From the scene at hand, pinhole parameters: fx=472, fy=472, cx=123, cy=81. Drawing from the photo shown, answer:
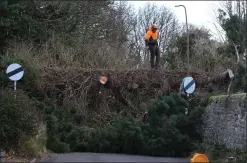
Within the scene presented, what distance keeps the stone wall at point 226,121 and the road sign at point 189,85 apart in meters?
0.84

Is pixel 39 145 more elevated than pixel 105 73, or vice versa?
pixel 105 73

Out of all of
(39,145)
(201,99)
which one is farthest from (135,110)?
(39,145)

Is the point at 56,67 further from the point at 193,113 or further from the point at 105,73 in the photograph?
the point at 193,113

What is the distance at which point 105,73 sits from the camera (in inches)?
888

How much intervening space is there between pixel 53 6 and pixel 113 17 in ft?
44.4

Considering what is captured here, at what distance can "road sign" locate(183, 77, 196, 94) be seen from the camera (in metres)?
18.5

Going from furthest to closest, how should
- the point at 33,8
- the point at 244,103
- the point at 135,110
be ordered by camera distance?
1. the point at 33,8
2. the point at 135,110
3. the point at 244,103

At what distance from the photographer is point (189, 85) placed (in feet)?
61.0

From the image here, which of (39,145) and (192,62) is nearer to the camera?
(39,145)

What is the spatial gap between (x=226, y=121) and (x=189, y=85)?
2.41 meters

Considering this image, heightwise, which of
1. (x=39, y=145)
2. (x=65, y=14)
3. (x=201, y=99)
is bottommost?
(x=39, y=145)

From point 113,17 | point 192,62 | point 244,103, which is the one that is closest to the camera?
point 244,103

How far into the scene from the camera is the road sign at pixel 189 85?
18547 millimetres

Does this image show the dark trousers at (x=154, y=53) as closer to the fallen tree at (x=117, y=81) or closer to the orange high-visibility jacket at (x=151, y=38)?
the orange high-visibility jacket at (x=151, y=38)
